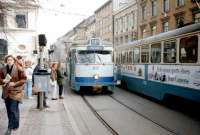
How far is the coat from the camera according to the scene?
8.37 meters

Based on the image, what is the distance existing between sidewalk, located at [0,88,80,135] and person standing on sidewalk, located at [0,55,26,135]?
0.45 m

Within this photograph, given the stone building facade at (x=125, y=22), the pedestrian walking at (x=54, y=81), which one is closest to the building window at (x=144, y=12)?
the stone building facade at (x=125, y=22)

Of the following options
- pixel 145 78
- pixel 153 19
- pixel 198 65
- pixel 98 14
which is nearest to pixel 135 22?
pixel 153 19

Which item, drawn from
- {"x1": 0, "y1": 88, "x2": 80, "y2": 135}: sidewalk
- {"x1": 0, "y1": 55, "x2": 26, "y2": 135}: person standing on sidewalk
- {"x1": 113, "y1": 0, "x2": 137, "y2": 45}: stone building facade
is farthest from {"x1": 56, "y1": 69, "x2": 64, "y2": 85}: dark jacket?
{"x1": 113, "y1": 0, "x2": 137, "y2": 45}: stone building facade

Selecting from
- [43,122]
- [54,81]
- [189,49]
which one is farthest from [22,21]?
[43,122]

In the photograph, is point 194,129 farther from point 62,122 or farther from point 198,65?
point 62,122

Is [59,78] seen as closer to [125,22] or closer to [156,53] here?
[156,53]

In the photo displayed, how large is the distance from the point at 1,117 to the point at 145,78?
24.5ft

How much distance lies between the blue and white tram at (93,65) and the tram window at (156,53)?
3983 millimetres

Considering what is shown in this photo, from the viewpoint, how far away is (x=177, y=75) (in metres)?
12.4

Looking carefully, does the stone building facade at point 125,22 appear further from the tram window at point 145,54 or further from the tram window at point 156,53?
the tram window at point 156,53

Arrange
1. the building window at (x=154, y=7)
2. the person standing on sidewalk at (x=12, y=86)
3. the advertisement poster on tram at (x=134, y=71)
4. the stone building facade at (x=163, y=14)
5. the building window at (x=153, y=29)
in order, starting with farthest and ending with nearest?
the building window at (x=154, y=7)
the building window at (x=153, y=29)
the stone building facade at (x=163, y=14)
the advertisement poster on tram at (x=134, y=71)
the person standing on sidewalk at (x=12, y=86)

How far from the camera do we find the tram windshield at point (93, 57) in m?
18.9

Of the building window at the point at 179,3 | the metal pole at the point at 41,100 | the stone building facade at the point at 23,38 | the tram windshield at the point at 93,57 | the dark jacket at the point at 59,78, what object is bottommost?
the metal pole at the point at 41,100
